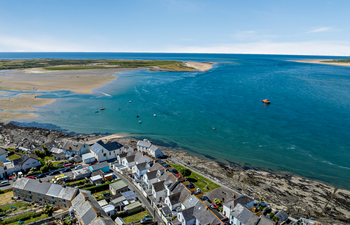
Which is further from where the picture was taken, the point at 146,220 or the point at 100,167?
the point at 100,167

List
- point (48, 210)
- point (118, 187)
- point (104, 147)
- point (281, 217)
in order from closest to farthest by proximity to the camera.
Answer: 1. point (48, 210)
2. point (281, 217)
3. point (118, 187)
4. point (104, 147)

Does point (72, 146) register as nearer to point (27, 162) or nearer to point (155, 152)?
point (27, 162)

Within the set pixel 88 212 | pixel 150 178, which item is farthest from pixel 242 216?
pixel 88 212

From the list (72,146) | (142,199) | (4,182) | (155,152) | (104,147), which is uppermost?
(104,147)

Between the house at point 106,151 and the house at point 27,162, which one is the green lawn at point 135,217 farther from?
the house at point 27,162

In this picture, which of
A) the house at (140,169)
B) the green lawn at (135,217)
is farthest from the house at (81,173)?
the green lawn at (135,217)

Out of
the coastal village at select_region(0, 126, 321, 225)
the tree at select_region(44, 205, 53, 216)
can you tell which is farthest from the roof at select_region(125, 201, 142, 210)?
the tree at select_region(44, 205, 53, 216)

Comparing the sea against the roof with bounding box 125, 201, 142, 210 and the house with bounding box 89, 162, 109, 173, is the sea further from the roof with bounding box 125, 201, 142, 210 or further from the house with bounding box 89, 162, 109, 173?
the roof with bounding box 125, 201, 142, 210
